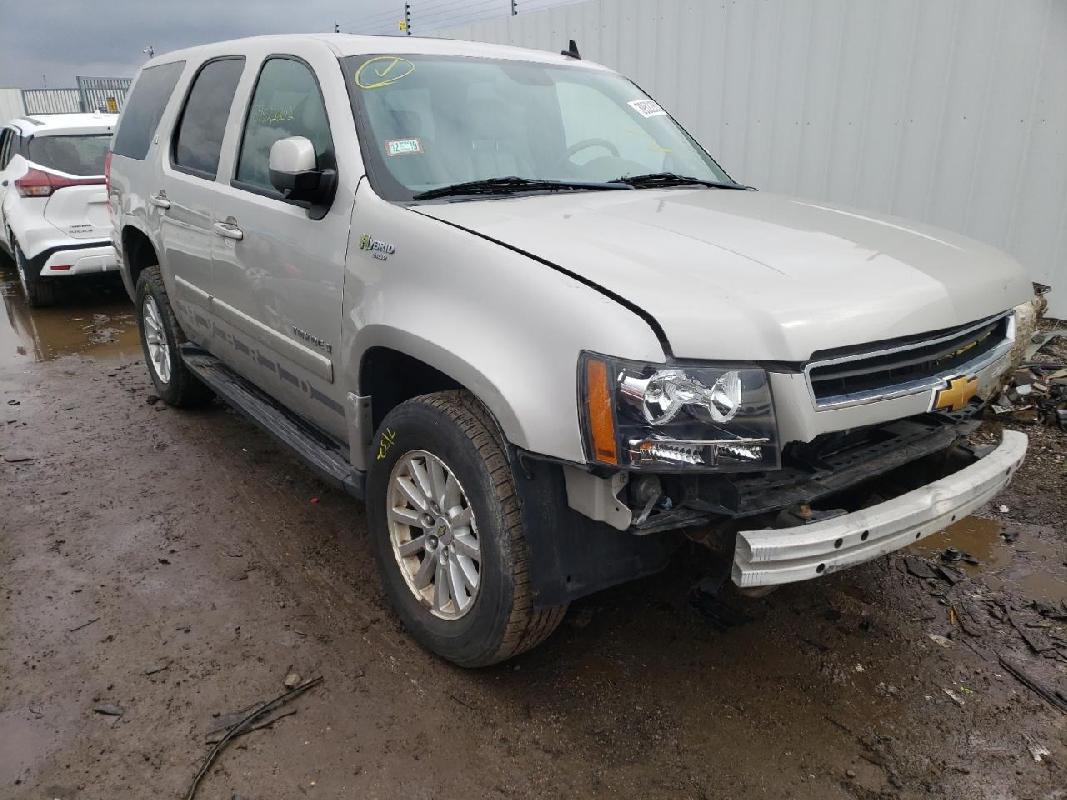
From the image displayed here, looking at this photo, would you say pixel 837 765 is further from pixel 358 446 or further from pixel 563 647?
pixel 358 446

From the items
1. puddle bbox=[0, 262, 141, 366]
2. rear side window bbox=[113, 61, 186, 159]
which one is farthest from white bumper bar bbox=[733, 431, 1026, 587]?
puddle bbox=[0, 262, 141, 366]

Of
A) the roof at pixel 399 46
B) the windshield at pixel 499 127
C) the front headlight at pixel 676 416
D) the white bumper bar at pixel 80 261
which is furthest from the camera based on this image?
the white bumper bar at pixel 80 261

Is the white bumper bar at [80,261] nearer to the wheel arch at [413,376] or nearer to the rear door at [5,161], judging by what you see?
the rear door at [5,161]

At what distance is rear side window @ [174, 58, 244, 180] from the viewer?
150 inches

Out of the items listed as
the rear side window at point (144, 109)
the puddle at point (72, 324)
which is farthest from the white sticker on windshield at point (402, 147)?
the puddle at point (72, 324)

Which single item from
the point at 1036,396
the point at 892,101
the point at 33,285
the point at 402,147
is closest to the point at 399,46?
the point at 402,147

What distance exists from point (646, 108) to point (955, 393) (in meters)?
2.10

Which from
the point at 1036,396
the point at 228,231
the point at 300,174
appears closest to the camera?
the point at 300,174

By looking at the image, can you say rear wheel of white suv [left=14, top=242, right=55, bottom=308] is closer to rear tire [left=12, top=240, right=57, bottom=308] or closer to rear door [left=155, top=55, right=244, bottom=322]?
rear tire [left=12, top=240, right=57, bottom=308]

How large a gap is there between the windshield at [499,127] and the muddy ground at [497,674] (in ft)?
5.21

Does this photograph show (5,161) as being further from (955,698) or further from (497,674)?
(955,698)

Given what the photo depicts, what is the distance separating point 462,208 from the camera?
8.63 feet

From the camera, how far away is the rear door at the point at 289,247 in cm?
289

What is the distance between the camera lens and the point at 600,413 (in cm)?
196
